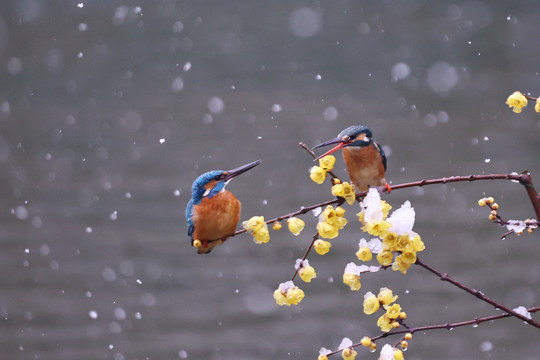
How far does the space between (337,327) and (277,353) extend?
0.22m

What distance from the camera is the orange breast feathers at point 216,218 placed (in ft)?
1.49

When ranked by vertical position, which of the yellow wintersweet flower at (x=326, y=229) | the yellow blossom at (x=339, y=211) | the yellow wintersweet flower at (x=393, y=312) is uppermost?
the yellow blossom at (x=339, y=211)

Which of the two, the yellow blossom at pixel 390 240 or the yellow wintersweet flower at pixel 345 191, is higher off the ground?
the yellow wintersweet flower at pixel 345 191

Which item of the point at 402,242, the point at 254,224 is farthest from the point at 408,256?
the point at 254,224

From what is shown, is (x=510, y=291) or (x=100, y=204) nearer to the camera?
(x=510, y=291)

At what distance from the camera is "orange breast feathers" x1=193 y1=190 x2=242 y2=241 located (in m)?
0.45

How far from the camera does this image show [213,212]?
45 centimetres

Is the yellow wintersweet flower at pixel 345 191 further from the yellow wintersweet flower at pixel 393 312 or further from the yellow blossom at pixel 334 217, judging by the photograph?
the yellow wintersweet flower at pixel 393 312

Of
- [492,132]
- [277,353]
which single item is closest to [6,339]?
[277,353]

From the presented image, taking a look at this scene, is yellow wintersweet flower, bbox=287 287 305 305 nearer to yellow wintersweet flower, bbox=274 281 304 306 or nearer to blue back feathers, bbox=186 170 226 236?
yellow wintersweet flower, bbox=274 281 304 306

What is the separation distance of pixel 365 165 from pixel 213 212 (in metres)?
0.14

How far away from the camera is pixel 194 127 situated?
1851 mm

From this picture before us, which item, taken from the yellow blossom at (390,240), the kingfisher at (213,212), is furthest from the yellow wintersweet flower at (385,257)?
the kingfisher at (213,212)

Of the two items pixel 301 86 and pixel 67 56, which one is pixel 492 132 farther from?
pixel 67 56
